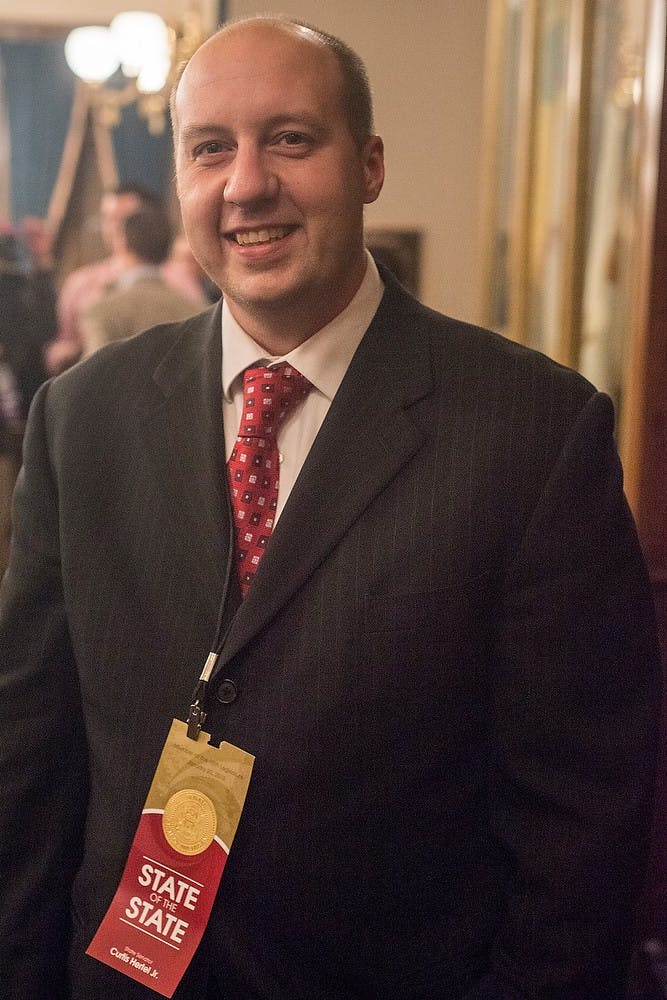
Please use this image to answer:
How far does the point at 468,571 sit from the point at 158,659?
0.41 meters

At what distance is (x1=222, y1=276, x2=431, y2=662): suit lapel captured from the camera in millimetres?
1347

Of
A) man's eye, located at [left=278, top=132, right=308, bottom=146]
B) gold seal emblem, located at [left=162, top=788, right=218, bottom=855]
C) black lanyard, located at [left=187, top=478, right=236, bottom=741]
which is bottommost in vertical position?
gold seal emblem, located at [left=162, top=788, right=218, bottom=855]

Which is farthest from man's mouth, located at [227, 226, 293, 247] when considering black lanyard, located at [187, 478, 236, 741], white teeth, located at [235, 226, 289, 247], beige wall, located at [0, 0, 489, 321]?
beige wall, located at [0, 0, 489, 321]

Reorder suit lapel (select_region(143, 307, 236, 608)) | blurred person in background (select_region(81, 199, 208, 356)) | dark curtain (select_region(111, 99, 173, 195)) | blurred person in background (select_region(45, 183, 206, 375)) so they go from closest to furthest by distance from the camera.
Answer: suit lapel (select_region(143, 307, 236, 608)) → blurred person in background (select_region(81, 199, 208, 356)) → blurred person in background (select_region(45, 183, 206, 375)) → dark curtain (select_region(111, 99, 173, 195))

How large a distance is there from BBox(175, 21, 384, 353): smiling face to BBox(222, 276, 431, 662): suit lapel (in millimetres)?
114

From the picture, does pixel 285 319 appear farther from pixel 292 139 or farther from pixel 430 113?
pixel 430 113

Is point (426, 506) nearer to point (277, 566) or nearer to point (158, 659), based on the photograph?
point (277, 566)

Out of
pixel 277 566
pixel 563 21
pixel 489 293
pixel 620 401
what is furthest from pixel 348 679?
pixel 489 293

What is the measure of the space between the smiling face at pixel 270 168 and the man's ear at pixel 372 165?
3cm

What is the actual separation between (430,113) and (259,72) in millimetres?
5712

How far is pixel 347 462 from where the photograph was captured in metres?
1.39

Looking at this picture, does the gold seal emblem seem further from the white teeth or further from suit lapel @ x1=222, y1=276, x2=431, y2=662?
the white teeth

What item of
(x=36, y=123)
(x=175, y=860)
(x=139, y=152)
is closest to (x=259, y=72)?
(x=175, y=860)

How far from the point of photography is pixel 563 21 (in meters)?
3.34
